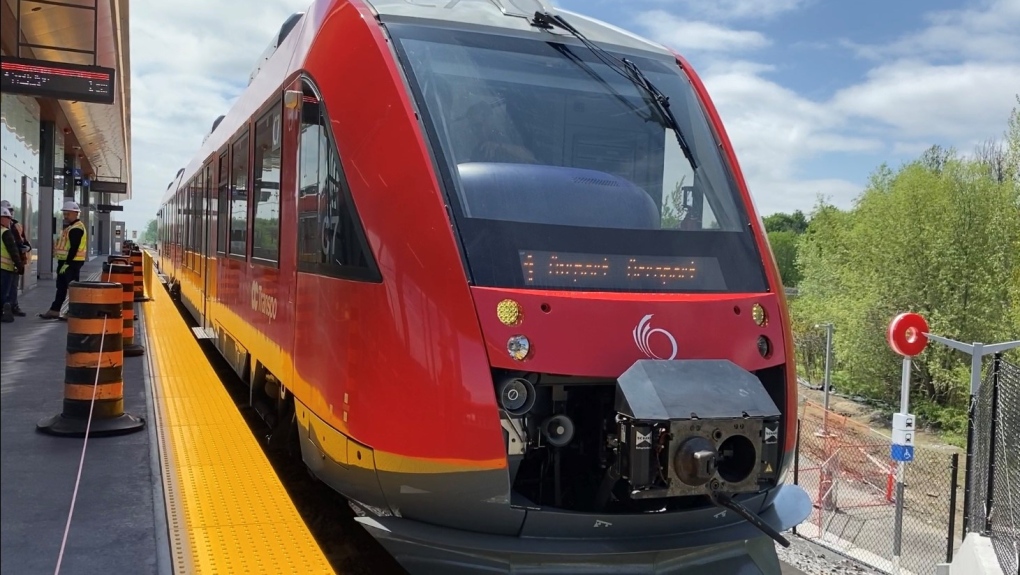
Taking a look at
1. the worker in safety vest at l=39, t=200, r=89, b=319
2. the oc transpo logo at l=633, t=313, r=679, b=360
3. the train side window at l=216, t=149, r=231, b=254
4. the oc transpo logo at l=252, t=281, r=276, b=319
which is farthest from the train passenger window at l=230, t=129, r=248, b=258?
the worker in safety vest at l=39, t=200, r=89, b=319

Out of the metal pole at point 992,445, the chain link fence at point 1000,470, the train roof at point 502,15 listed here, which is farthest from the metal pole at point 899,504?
the train roof at point 502,15

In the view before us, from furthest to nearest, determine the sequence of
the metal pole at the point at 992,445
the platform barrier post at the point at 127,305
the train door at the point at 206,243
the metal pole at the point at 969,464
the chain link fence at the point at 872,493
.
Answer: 1. the chain link fence at the point at 872,493
2. the platform barrier post at the point at 127,305
3. the train door at the point at 206,243
4. the metal pole at the point at 969,464
5. the metal pole at the point at 992,445

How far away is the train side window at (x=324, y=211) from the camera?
3797mm

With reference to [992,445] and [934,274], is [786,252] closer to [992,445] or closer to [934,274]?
[934,274]

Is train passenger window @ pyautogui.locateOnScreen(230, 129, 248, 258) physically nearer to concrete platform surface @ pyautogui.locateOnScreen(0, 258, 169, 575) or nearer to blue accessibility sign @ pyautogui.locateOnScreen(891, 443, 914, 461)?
concrete platform surface @ pyautogui.locateOnScreen(0, 258, 169, 575)

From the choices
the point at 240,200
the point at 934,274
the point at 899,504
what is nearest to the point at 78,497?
the point at 240,200

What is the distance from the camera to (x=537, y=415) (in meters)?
3.64

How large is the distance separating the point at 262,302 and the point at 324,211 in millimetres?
1691

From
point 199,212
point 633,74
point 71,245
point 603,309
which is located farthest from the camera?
point 71,245

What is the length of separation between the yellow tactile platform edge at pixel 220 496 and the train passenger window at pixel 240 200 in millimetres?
1167

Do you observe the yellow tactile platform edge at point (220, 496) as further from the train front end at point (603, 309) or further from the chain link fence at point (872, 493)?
the chain link fence at point (872, 493)

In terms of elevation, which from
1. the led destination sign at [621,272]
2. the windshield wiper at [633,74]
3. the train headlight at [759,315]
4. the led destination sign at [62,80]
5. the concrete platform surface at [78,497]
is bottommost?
the concrete platform surface at [78,497]

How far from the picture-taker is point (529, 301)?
11.4 ft

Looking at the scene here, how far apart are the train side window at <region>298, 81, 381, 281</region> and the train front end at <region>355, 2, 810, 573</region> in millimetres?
517
